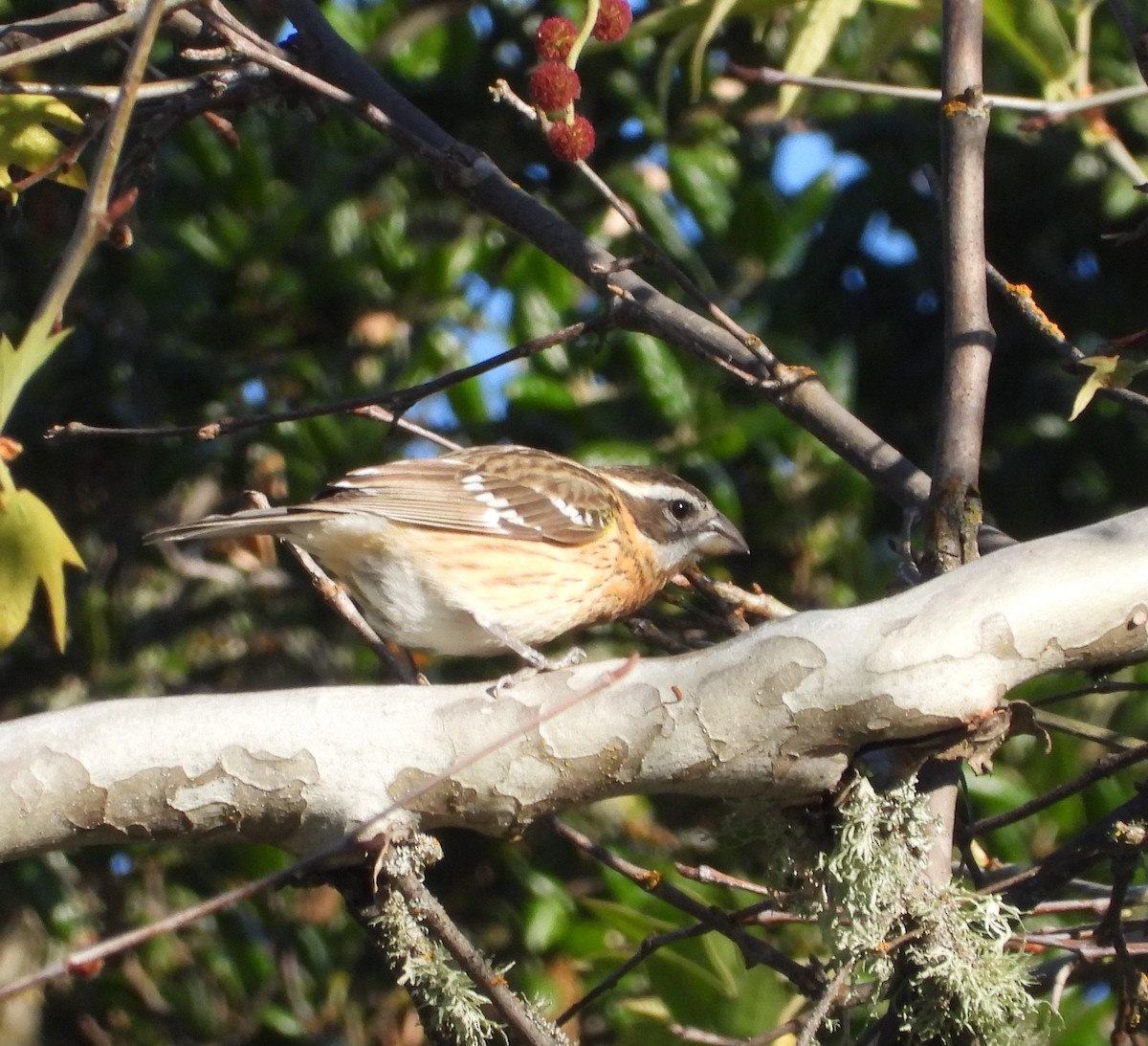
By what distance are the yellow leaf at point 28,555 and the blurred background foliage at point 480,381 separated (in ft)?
8.12

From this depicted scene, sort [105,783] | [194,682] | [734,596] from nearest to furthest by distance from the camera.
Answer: [105,783] → [734,596] → [194,682]

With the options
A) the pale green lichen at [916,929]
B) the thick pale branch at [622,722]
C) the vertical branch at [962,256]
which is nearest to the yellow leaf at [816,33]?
the vertical branch at [962,256]

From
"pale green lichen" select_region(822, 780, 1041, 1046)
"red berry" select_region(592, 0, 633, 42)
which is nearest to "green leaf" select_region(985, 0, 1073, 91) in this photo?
"red berry" select_region(592, 0, 633, 42)

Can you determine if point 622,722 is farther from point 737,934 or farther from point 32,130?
point 32,130

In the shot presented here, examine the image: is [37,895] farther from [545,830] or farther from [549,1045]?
[549,1045]

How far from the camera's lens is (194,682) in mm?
5270

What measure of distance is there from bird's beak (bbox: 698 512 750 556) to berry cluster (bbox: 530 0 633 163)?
164 cm

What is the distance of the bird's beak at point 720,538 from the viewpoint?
4449mm

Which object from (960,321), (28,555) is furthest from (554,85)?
(28,555)

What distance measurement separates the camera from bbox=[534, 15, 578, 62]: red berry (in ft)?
10.1

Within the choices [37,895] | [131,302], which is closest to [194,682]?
[37,895]

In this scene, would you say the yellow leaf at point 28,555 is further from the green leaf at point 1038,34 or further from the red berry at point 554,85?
the green leaf at point 1038,34

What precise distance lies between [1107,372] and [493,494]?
2.19 meters

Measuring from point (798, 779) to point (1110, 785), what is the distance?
212 cm
